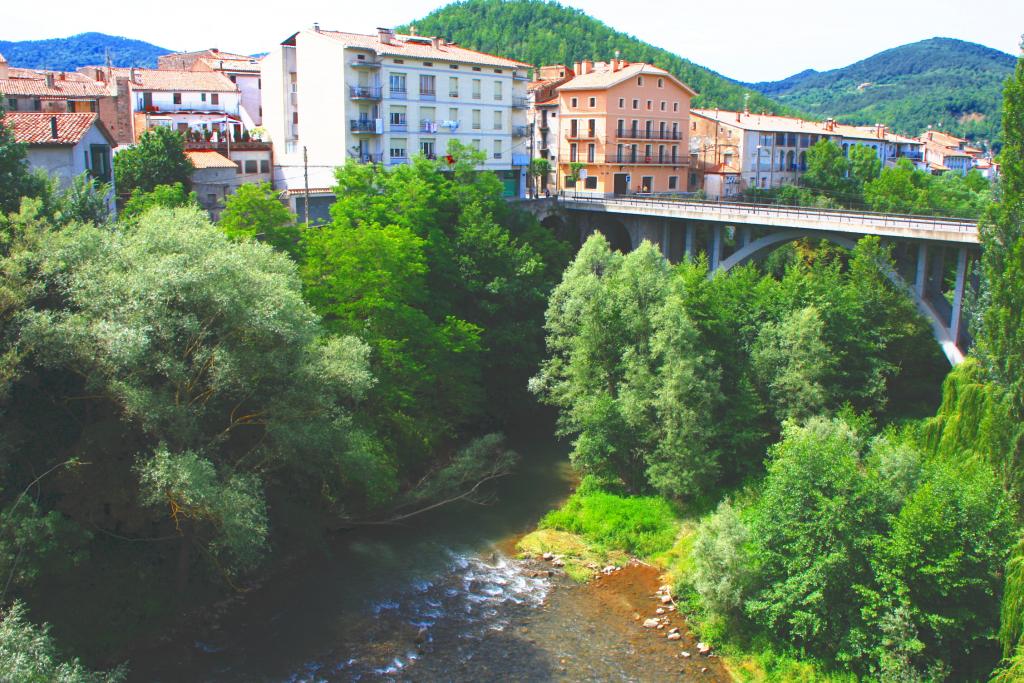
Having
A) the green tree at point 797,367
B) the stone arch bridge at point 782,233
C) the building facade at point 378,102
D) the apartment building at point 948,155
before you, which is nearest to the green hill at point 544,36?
the apartment building at point 948,155

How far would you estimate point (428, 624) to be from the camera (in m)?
21.5

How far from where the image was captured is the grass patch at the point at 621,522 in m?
26.0

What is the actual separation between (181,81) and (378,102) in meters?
23.4

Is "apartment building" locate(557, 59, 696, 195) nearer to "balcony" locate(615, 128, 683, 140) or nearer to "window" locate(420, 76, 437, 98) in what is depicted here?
"balcony" locate(615, 128, 683, 140)

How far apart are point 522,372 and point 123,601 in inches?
783

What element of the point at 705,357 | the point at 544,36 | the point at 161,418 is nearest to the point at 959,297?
the point at 705,357

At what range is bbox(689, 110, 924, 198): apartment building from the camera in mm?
63875

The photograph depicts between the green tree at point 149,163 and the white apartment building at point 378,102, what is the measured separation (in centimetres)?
622

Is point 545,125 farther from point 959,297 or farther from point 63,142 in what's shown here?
point 63,142

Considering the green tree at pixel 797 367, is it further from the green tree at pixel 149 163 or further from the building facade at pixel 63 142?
the green tree at pixel 149 163

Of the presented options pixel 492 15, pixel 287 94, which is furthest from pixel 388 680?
pixel 492 15

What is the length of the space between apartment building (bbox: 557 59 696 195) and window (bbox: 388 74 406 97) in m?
15.6

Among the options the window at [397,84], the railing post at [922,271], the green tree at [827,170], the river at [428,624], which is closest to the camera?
the river at [428,624]

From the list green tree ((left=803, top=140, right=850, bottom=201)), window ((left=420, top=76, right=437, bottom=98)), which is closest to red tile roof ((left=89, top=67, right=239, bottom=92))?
window ((left=420, top=76, right=437, bottom=98))
